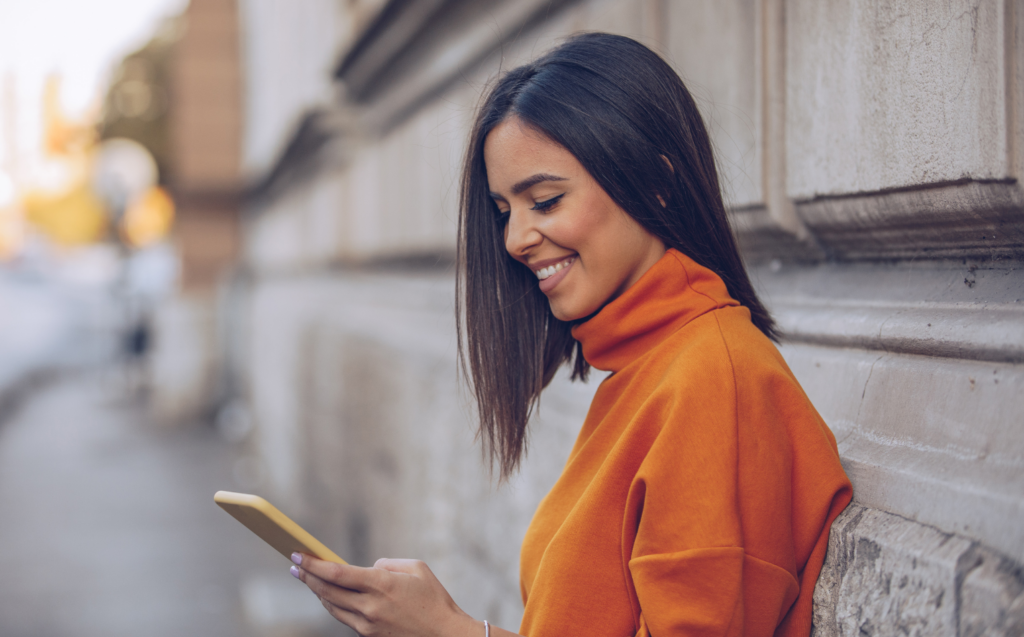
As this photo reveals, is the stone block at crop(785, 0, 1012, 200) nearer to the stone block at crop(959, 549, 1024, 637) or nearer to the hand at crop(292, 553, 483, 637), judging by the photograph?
the stone block at crop(959, 549, 1024, 637)

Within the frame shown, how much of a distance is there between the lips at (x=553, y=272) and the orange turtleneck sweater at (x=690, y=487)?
0.34ft

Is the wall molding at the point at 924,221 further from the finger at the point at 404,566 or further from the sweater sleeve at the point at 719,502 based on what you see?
the finger at the point at 404,566

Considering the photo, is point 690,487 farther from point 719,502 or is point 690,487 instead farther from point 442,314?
point 442,314

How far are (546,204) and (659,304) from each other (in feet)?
0.79


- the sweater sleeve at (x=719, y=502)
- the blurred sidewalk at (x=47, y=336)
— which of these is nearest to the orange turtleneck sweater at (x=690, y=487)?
the sweater sleeve at (x=719, y=502)

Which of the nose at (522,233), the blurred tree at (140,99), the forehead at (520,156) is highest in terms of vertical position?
the blurred tree at (140,99)

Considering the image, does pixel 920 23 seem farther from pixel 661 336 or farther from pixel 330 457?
pixel 330 457

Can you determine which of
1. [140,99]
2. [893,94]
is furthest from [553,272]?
[140,99]

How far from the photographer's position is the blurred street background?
4.52ft

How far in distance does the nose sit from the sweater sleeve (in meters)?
0.36

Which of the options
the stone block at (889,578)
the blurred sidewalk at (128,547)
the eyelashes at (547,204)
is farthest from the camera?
the blurred sidewalk at (128,547)

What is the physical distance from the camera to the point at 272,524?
1.39 meters

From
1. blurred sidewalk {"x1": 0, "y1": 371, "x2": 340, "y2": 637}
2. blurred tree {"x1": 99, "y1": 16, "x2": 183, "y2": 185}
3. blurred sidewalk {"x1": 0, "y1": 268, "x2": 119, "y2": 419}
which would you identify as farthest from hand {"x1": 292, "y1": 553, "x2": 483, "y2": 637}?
blurred tree {"x1": 99, "y1": 16, "x2": 183, "y2": 185}

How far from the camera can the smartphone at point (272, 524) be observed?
54.1 inches
